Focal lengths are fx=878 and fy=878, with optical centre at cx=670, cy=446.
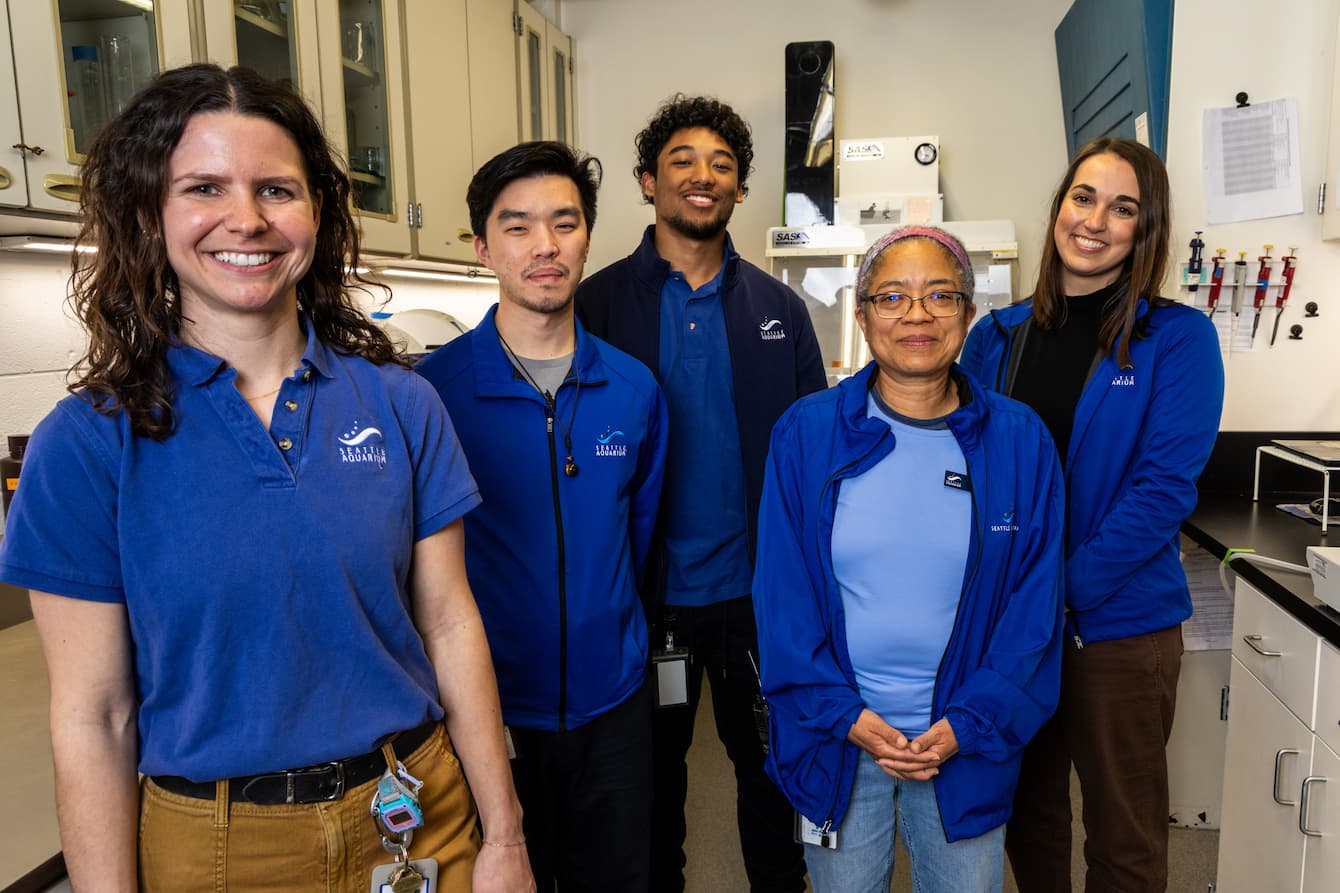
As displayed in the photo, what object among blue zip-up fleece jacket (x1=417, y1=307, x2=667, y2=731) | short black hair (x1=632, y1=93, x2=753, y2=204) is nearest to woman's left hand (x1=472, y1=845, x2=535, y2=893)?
blue zip-up fleece jacket (x1=417, y1=307, x2=667, y2=731)

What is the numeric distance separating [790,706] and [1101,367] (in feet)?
2.65

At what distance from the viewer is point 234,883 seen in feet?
2.80

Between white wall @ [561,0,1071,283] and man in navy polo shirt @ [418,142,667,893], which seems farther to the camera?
white wall @ [561,0,1071,283]

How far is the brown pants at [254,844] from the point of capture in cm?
85

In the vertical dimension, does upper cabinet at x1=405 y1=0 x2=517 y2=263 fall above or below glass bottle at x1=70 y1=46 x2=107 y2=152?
above

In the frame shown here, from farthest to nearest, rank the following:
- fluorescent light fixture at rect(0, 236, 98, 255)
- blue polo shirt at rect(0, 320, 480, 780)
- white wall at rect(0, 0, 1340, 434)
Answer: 1. white wall at rect(0, 0, 1340, 434)
2. fluorescent light fixture at rect(0, 236, 98, 255)
3. blue polo shirt at rect(0, 320, 480, 780)

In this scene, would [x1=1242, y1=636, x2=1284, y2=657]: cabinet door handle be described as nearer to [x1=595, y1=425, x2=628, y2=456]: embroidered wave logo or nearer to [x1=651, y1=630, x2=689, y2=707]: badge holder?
[x1=651, y1=630, x2=689, y2=707]: badge holder

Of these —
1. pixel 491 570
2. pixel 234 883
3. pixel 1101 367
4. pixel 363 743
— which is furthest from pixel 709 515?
pixel 234 883

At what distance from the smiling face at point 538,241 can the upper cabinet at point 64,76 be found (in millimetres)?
554

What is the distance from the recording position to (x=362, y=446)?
0.93 m

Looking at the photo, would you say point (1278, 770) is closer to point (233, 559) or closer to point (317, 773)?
point (317, 773)

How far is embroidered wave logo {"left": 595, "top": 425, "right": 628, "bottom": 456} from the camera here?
4.65ft

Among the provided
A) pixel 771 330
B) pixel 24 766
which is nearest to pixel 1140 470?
pixel 771 330

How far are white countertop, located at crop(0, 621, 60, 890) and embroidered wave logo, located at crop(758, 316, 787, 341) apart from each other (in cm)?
134
